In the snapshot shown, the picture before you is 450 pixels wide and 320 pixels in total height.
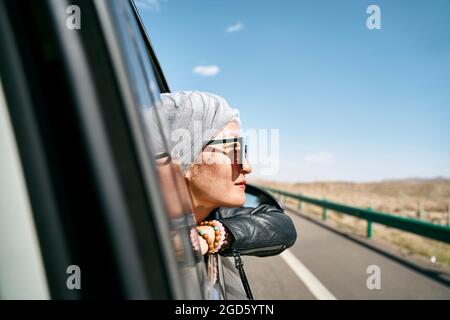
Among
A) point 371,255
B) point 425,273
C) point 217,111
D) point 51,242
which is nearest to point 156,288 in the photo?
point 51,242

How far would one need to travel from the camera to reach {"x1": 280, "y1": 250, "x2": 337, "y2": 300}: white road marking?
506cm

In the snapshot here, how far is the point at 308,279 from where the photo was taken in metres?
5.98

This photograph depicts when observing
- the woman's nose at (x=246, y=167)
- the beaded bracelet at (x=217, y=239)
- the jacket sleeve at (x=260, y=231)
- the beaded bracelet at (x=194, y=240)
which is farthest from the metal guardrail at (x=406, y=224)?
the beaded bracelet at (x=194, y=240)

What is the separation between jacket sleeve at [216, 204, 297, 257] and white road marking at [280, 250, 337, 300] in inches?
132

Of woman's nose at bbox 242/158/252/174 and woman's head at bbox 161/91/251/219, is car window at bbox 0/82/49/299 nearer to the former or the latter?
woman's head at bbox 161/91/251/219

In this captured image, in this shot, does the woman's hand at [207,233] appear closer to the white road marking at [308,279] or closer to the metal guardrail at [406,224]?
the metal guardrail at [406,224]

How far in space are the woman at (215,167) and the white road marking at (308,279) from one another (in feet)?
11.9

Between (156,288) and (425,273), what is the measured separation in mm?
6718

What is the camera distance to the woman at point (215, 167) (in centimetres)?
163

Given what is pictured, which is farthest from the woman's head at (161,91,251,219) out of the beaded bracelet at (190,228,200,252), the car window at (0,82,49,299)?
the car window at (0,82,49,299)

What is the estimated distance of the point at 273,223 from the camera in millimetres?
1903

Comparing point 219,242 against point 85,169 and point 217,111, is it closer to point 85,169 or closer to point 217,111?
point 217,111

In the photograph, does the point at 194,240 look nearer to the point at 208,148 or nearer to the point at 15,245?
the point at 208,148

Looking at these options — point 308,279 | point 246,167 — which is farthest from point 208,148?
point 308,279
